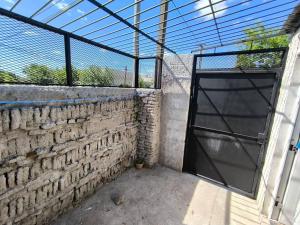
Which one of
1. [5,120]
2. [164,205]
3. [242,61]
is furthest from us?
[242,61]

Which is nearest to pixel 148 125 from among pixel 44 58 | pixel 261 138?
pixel 261 138

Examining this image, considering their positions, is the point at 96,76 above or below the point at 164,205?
above

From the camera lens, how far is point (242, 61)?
265cm

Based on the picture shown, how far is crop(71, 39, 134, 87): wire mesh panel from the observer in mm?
2072

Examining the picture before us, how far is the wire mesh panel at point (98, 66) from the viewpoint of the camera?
6.80 feet

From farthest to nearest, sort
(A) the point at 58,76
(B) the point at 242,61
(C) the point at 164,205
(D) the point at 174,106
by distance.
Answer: (D) the point at 174,106, (B) the point at 242,61, (C) the point at 164,205, (A) the point at 58,76

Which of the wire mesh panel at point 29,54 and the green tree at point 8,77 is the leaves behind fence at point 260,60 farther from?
the green tree at point 8,77

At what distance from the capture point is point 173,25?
6.05 feet

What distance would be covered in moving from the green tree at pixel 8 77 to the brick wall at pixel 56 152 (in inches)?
10.7

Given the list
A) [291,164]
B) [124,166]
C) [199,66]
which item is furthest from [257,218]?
[199,66]

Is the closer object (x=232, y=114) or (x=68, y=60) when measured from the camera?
(x=68, y=60)

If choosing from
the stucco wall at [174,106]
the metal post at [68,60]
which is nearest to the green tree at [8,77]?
the metal post at [68,60]

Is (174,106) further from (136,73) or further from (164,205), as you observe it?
(164,205)

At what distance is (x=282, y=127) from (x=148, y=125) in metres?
2.16
